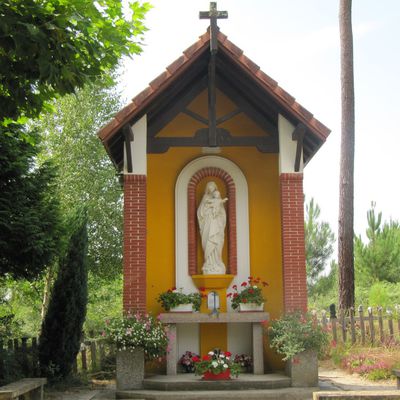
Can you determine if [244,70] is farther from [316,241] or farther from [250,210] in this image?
[316,241]

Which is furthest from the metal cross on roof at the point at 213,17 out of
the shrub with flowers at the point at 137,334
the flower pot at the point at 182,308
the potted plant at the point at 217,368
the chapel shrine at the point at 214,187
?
the potted plant at the point at 217,368

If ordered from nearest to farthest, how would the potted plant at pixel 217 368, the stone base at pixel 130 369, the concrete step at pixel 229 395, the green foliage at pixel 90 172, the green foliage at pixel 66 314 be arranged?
the concrete step at pixel 229 395 < the potted plant at pixel 217 368 < the stone base at pixel 130 369 < the green foliage at pixel 66 314 < the green foliage at pixel 90 172

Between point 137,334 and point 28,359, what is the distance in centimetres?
308

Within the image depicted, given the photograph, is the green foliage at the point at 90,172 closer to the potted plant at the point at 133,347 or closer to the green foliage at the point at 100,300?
the green foliage at the point at 100,300

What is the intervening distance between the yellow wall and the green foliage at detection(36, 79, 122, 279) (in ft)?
28.4

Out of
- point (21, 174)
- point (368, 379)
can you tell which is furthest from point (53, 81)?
point (368, 379)

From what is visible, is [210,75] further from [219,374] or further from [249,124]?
[219,374]

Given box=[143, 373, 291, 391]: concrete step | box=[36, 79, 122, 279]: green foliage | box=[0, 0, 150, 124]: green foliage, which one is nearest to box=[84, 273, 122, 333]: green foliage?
box=[36, 79, 122, 279]: green foliage

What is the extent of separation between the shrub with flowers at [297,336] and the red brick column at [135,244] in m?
2.26

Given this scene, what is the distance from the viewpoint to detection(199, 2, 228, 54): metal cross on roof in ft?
33.0

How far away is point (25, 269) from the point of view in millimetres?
11367

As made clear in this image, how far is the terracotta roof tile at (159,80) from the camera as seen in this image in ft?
33.2

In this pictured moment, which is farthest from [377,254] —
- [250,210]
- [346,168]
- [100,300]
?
[250,210]

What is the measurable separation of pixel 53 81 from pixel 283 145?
5.27 metres
